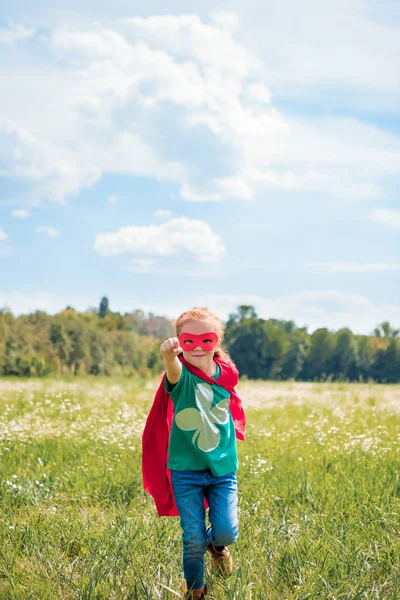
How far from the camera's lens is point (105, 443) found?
778cm

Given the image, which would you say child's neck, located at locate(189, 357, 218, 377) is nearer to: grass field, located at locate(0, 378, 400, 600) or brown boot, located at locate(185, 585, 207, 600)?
grass field, located at locate(0, 378, 400, 600)

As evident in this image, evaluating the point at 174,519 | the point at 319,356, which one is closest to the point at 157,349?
the point at 319,356

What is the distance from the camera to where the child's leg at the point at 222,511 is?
12.7 feet

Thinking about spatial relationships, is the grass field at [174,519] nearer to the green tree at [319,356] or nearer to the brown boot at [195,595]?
the brown boot at [195,595]

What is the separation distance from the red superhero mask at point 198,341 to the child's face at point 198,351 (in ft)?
0.05

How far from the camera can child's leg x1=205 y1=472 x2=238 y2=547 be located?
3.86 metres

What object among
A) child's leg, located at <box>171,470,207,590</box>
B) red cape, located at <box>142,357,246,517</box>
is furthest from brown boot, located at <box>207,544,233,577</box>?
red cape, located at <box>142,357,246,517</box>

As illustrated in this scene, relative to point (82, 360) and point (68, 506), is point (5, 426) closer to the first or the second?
point (68, 506)

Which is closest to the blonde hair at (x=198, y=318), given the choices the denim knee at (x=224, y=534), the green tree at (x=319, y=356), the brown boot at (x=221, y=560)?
the denim knee at (x=224, y=534)

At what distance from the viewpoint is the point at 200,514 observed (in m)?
3.87

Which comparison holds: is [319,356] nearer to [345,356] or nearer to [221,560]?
[345,356]

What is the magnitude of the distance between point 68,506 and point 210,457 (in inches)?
91.8

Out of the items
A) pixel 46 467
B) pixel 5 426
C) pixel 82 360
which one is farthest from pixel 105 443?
pixel 82 360

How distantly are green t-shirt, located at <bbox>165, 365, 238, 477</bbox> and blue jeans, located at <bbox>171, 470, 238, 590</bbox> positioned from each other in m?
0.08
